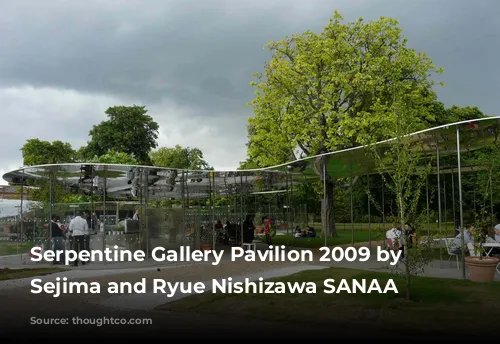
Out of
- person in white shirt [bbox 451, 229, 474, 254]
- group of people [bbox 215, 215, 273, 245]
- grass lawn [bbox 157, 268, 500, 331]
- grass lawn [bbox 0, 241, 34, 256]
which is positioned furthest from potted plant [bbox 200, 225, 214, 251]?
grass lawn [bbox 157, 268, 500, 331]

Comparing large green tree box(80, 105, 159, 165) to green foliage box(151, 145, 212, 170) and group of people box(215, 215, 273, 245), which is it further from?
group of people box(215, 215, 273, 245)

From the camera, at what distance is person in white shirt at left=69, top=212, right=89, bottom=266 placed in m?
16.4

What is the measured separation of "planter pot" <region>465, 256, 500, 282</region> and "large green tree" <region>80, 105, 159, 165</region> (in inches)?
1993

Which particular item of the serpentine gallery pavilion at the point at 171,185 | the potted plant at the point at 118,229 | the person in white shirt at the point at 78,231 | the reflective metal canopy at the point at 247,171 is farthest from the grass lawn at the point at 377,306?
the potted plant at the point at 118,229

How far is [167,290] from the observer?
10.7m

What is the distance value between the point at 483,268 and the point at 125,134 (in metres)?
51.9

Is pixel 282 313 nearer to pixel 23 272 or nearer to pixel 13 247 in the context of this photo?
pixel 23 272

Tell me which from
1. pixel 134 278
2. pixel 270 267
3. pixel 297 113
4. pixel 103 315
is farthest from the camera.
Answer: pixel 297 113

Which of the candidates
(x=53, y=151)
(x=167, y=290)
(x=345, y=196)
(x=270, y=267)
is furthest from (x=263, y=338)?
(x=53, y=151)

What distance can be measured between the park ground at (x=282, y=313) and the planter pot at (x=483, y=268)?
31cm

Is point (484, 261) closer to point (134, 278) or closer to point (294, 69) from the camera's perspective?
point (134, 278)

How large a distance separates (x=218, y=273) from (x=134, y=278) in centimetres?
218

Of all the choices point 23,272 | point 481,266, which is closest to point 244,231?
point 23,272

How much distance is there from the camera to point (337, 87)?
26922 mm
